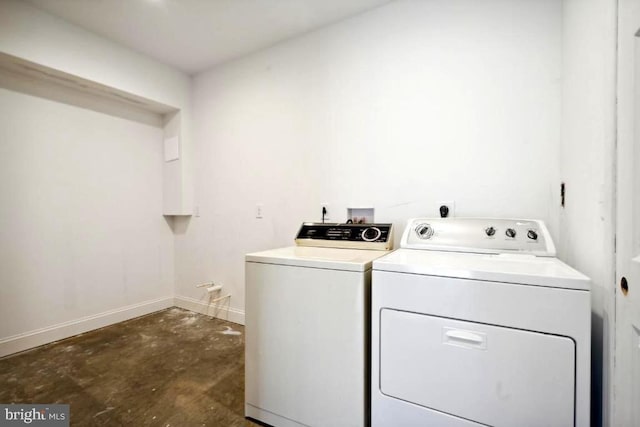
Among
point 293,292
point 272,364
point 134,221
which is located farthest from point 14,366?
point 293,292

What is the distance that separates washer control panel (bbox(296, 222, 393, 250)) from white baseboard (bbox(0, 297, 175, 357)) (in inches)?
81.7

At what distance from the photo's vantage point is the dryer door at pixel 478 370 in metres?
0.85

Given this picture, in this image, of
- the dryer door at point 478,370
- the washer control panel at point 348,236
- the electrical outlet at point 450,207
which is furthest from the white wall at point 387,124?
the dryer door at point 478,370

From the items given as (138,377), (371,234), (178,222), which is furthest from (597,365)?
(178,222)

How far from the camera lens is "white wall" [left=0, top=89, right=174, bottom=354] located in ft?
6.82

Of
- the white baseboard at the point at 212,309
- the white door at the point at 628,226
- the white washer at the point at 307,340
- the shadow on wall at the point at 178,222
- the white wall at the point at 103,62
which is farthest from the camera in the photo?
the shadow on wall at the point at 178,222

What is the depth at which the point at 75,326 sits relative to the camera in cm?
237

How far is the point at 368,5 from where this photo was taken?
1.91m

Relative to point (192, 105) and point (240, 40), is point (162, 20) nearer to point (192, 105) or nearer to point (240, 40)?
point (240, 40)

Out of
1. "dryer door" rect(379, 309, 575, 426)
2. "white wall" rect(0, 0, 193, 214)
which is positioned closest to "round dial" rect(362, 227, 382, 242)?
"dryer door" rect(379, 309, 575, 426)

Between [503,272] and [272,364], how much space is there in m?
1.09

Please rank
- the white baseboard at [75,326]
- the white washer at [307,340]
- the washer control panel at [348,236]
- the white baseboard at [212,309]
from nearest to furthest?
the white washer at [307,340]
the washer control panel at [348,236]
the white baseboard at [75,326]
the white baseboard at [212,309]

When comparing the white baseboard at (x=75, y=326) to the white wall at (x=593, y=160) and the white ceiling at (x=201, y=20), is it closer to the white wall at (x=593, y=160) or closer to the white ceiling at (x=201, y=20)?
the white ceiling at (x=201, y=20)

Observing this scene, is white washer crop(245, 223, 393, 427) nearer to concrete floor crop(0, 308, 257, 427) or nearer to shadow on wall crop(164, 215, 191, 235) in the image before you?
concrete floor crop(0, 308, 257, 427)
